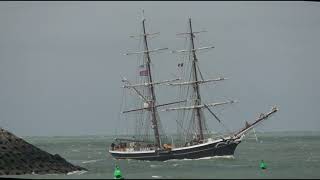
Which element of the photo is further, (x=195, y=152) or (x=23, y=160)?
(x=195, y=152)

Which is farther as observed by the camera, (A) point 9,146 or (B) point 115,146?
(B) point 115,146

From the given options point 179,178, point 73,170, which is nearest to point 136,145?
point 73,170

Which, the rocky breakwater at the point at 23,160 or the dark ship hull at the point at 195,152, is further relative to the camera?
the dark ship hull at the point at 195,152

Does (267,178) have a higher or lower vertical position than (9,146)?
lower

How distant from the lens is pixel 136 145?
79500mm

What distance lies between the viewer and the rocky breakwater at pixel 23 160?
46.9 meters

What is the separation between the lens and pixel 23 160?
48625 mm

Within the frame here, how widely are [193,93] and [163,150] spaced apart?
7943 millimetres

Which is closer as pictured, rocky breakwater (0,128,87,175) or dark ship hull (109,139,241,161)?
rocky breakwater (0,128,87,175)

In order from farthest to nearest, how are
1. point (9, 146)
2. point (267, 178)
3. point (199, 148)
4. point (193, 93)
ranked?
point (193, 93) < point (199, 148) < point (9, 146) < point (267, 178)

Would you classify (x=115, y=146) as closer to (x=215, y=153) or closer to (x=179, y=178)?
(x=215, y=153)

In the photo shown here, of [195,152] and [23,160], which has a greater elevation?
[195,152]

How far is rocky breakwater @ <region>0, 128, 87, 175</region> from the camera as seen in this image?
4691 centimetres

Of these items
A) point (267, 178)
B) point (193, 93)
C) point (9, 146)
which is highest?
point (193, 93)
